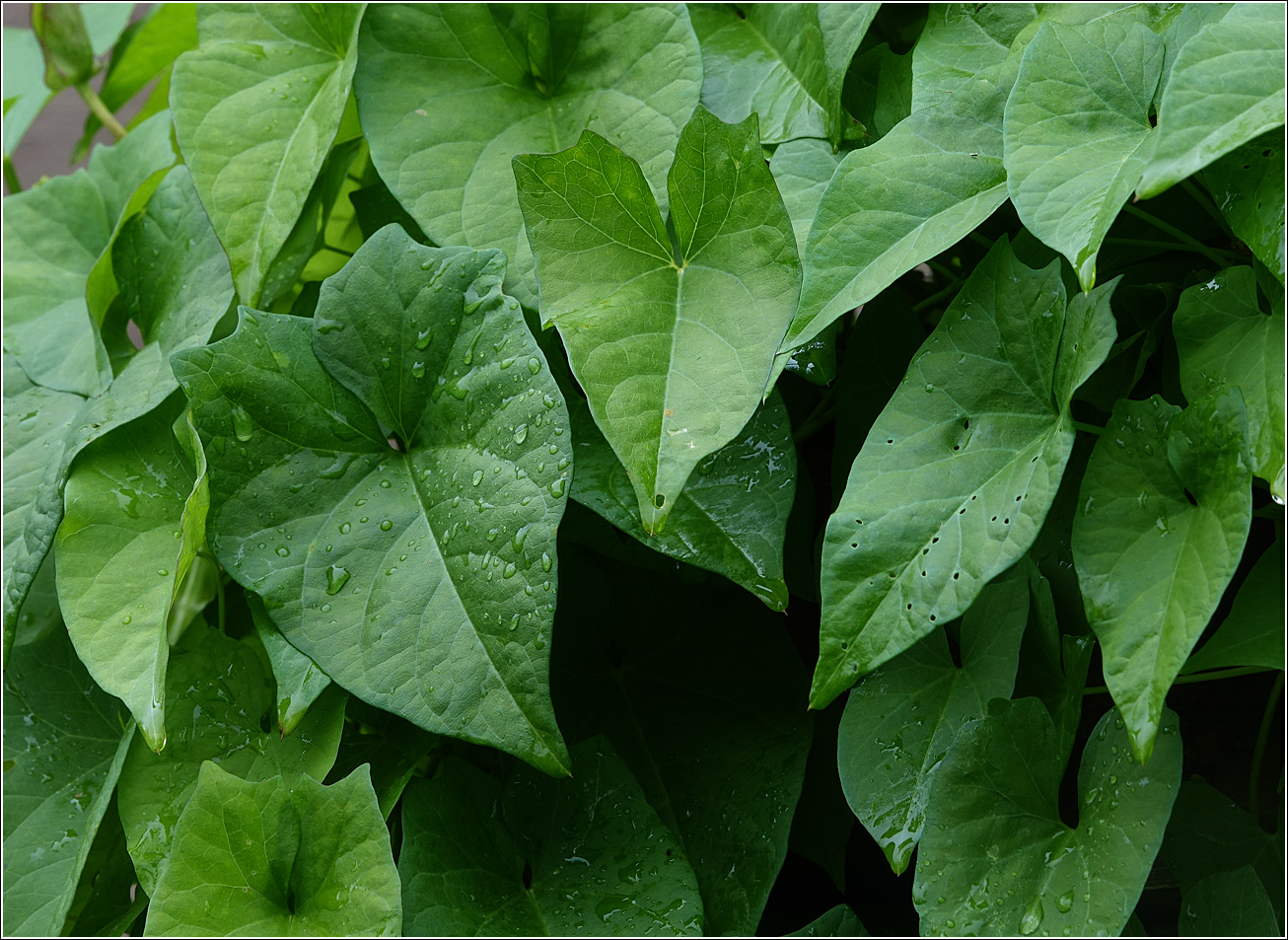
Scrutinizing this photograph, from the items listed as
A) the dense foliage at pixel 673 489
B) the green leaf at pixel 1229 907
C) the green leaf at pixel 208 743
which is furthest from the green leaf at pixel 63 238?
the green leaf at pixel 1229 907

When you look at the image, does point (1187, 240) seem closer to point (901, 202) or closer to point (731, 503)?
point (901, 202)

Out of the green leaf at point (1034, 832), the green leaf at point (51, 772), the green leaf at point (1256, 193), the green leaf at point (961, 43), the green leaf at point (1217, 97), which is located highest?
the green leaf at point (1217, 97)

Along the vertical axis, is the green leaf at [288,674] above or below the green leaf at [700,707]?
above

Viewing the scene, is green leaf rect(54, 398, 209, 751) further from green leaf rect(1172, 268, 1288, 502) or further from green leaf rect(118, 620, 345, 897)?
green leaf rect(1172, 268, 1288, 502)

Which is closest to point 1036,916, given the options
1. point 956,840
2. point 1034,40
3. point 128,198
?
point 956,840

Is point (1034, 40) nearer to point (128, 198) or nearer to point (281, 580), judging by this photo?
point (281, 580)

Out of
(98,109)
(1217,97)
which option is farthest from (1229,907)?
(98,109)

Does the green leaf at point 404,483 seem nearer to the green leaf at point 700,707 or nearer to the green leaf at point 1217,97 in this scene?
the green leaf at point 700,707
